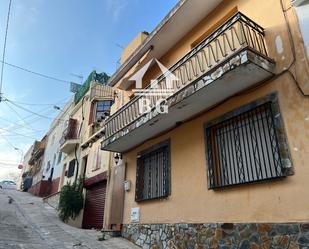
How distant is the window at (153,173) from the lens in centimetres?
855

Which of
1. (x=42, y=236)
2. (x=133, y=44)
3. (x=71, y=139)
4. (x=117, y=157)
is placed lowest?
(x=42, y=236)

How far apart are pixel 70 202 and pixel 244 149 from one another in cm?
936

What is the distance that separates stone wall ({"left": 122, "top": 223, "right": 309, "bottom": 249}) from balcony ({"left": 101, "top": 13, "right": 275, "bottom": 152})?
2927mm

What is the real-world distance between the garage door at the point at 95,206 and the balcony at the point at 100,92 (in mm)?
5866

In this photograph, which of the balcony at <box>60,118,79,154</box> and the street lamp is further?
the balcony at <box>60,118,79,154</box>

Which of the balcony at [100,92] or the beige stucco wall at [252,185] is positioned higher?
the balcony at [100,92]

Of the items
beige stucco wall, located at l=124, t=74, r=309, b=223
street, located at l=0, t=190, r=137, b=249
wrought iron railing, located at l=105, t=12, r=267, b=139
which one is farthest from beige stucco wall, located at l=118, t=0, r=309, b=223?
street, located at l=0, t=190, r=137, b=249

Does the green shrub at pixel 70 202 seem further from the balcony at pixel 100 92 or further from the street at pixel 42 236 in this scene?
the balcony at pixel 100 92

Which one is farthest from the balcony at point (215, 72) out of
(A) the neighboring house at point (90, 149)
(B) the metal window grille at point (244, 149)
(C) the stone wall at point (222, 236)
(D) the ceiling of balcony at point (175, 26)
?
(A) the neighboring house at point (90, 149)

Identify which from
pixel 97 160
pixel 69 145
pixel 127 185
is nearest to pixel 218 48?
pixel 127 185

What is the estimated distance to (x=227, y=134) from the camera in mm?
6734

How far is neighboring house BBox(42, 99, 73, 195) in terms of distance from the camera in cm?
2044

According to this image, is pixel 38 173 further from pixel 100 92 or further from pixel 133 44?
pixel 133 44

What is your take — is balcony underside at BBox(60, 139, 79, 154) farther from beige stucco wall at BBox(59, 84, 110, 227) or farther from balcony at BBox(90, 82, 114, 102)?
balcony at BBox(90, 82, 114, 102)
